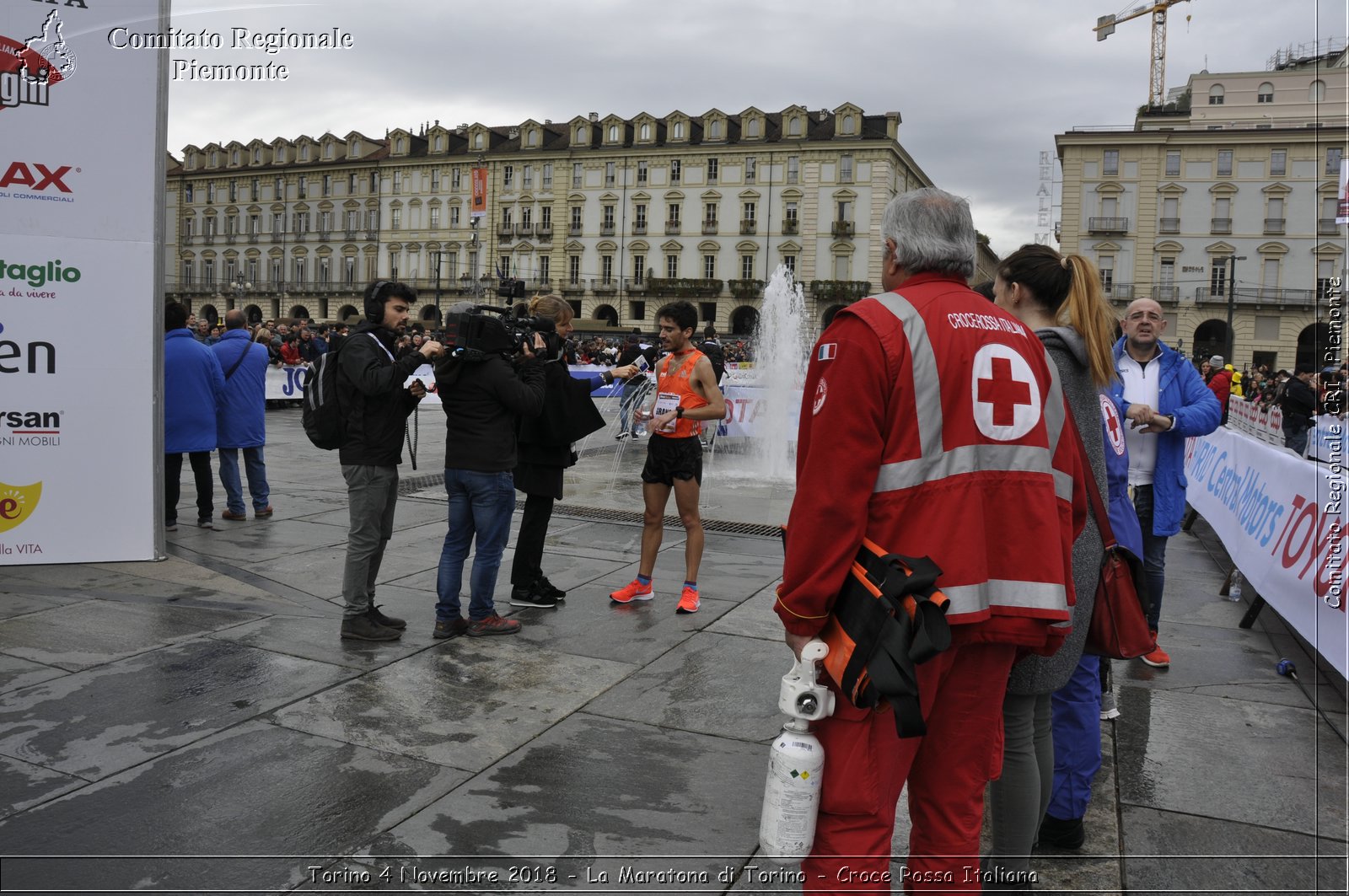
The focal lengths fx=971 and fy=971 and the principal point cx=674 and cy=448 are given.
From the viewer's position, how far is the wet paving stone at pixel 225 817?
2.70 metres

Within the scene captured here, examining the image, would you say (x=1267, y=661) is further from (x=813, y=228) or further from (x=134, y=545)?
(x=813, y=228)

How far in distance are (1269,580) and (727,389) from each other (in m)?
9.98

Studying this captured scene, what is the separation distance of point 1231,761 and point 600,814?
8.18 ft

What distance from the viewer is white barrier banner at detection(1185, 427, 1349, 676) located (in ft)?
14.7

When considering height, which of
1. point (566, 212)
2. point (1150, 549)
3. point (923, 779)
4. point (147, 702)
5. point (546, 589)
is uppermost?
point (566, 212)

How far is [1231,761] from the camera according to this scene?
378cm

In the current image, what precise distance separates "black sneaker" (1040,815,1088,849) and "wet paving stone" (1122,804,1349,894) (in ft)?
0.51

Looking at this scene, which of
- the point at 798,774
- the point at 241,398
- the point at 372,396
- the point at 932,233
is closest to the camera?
the point at 798,774

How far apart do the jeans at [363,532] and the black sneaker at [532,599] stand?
1.02 meters

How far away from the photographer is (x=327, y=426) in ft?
16.2

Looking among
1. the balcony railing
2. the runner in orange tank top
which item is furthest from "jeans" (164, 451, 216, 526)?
the balcony railing

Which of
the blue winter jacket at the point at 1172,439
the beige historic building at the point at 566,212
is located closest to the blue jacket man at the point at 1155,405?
the blue winter jacket at the point at 1172,439

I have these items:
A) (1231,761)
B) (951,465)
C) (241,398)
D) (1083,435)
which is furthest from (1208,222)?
(951,465)

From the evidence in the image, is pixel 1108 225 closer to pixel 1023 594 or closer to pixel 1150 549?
pixel 1150 549
